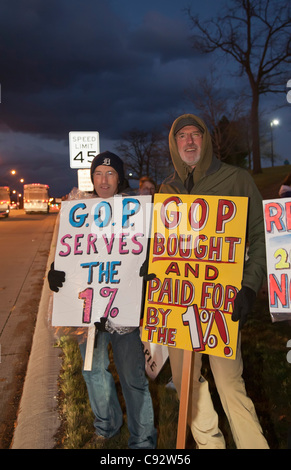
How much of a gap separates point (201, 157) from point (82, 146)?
286 inches

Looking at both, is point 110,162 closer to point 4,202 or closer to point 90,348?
point 90,348

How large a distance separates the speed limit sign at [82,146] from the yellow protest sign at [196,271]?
282 inches

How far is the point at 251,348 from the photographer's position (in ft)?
17.3

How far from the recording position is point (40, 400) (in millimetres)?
4105

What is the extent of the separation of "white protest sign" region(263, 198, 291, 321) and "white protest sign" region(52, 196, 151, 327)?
80 centimetres

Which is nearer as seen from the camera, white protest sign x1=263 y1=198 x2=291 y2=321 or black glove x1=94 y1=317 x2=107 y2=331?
white protest sign x1=263 y1=198 x2=291 y2=321

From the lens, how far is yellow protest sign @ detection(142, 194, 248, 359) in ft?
9.18

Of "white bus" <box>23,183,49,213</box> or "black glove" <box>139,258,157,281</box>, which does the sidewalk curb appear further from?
"white bus" <box>23,183,49,213</box>

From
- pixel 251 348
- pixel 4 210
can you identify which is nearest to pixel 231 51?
pixel 4 210

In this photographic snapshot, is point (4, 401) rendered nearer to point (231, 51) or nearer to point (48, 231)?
point (48, 231)

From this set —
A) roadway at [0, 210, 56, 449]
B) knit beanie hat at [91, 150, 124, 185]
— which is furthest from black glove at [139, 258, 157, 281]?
roadway at [0, 210, 56, 449]

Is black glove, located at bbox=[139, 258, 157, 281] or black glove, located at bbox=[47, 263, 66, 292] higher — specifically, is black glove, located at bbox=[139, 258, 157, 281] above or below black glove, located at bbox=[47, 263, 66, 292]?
above

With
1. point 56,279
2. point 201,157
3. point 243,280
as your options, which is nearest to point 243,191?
point 201,157

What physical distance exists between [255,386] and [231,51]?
3464 centimetres
